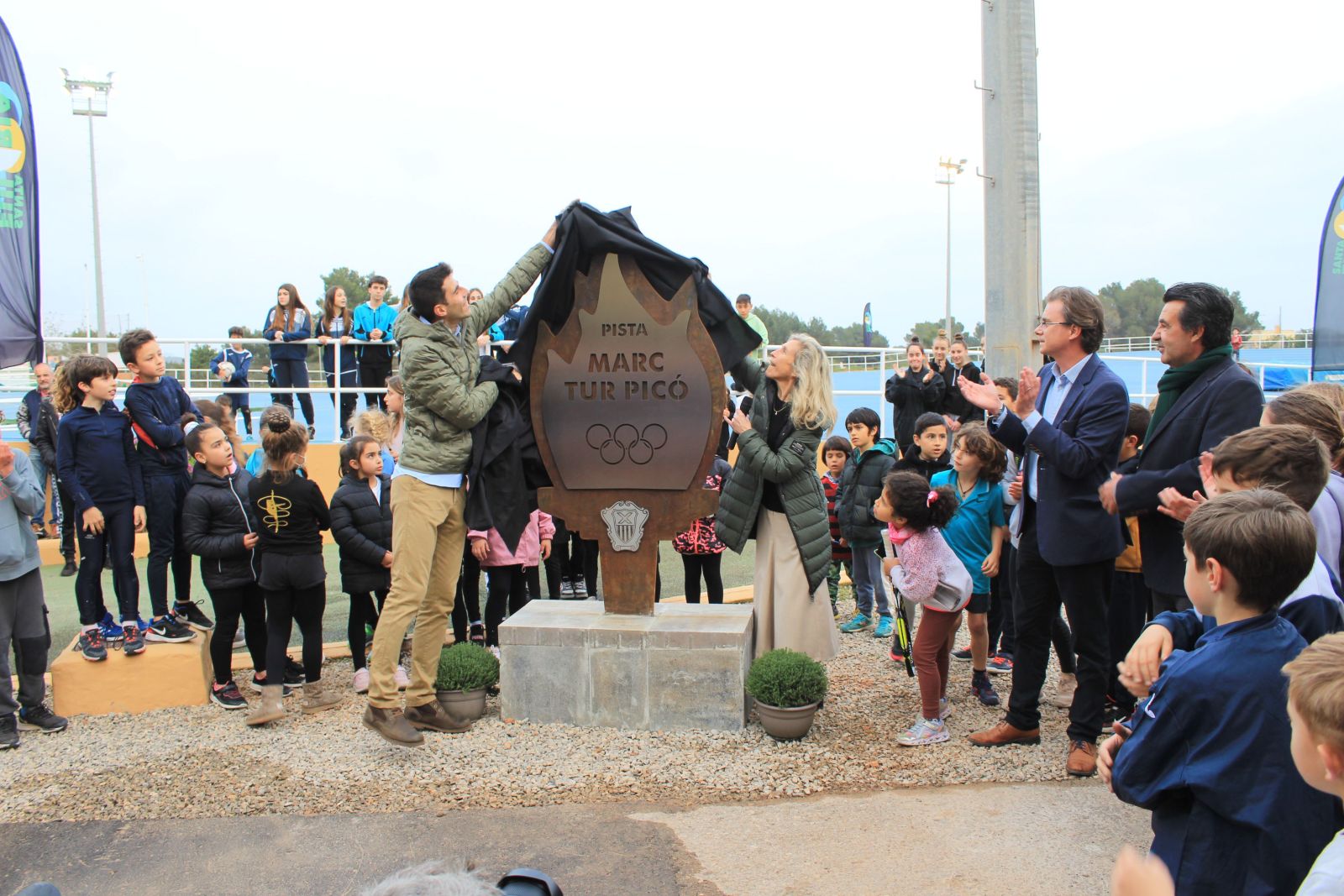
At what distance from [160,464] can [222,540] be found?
894mm

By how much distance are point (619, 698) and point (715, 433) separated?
1.42 metres

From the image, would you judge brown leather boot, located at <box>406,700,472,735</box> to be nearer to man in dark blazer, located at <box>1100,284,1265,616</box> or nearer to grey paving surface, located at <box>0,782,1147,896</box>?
grey paving surface, located at <box>0,782,1147,896</box>

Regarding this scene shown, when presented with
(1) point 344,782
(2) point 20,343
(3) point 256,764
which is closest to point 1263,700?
(1) point 344,782

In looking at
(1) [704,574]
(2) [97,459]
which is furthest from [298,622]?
(1) [704,574]

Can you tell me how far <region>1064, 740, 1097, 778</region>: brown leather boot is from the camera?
4.04 m

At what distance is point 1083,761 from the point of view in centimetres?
404

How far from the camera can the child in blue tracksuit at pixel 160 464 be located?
5500mm

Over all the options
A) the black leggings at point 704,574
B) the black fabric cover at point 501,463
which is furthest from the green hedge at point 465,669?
the black leggings at point 704,574

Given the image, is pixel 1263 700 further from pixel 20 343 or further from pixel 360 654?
pixel 20 343

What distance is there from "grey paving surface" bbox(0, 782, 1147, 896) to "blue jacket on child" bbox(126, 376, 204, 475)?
2.34m

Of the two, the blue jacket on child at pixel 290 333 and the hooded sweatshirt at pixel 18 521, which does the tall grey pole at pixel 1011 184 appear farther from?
the blue jacket on child at pixel 290 333

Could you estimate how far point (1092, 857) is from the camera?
337cm

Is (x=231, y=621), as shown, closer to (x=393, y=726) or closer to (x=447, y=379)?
(x=393, y=726)

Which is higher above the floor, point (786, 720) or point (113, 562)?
point (113, 562)
